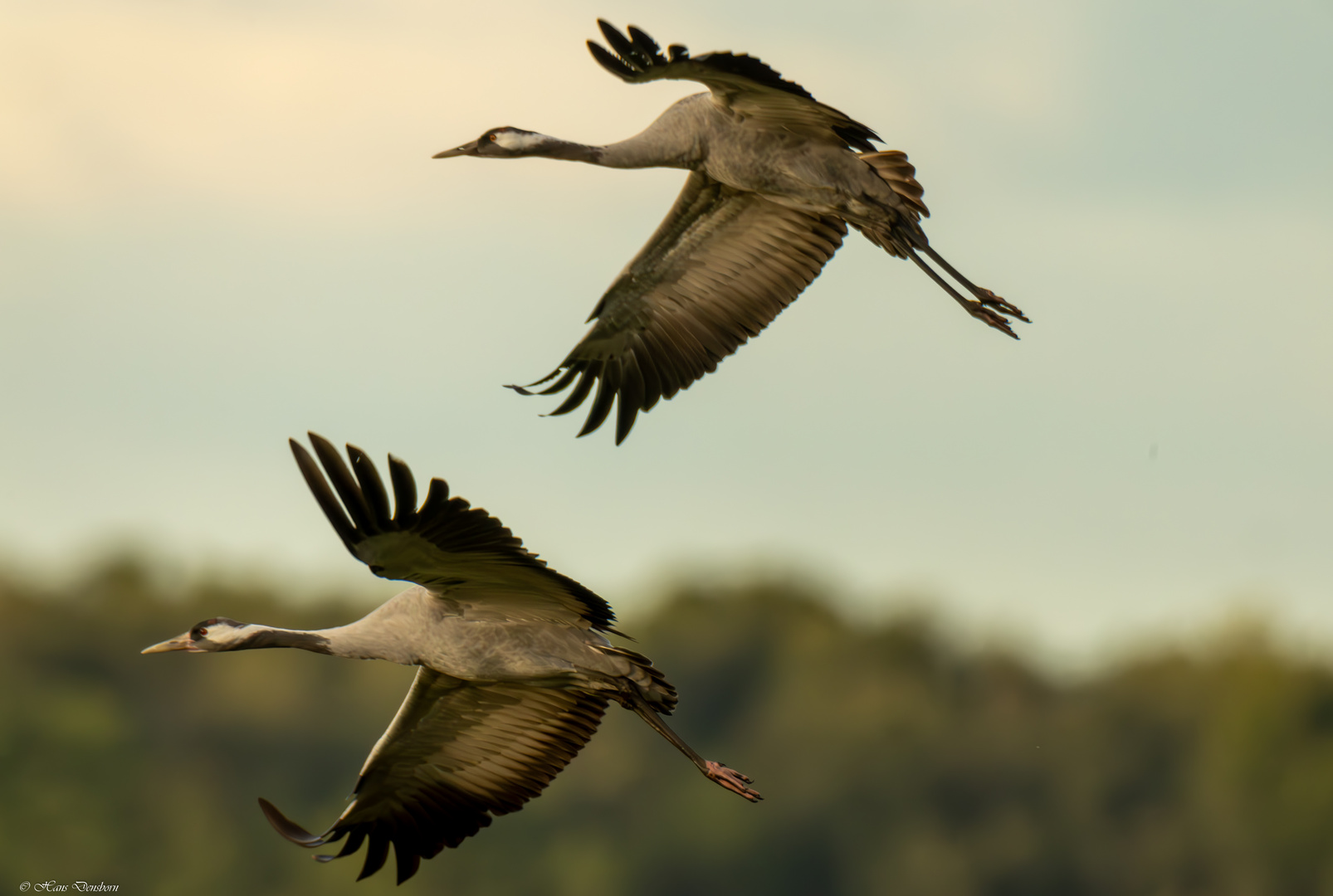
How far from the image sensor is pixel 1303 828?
7500cm

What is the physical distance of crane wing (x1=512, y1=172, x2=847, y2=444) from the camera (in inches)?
716

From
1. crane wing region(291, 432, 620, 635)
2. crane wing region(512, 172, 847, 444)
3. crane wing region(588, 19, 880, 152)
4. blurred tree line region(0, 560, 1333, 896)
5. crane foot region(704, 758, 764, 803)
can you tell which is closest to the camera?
crane wing region(291, 432, 620, 635)

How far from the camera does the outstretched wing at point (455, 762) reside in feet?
54.6

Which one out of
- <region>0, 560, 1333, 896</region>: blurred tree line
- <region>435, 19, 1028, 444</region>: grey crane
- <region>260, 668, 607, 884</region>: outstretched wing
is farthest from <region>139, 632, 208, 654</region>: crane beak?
<region>0, 560, 1333, 896</region>: blurred tree line

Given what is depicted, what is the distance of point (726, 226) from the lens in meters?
18.1

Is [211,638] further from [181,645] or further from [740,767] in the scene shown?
[740,767]

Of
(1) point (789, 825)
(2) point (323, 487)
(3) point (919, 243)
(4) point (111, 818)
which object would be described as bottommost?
(4) point (111, 818)

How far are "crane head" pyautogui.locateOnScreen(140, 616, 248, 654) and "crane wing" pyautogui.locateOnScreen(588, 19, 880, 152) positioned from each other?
4.86 meters

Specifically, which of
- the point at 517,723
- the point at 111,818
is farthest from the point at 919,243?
the point at 111,818

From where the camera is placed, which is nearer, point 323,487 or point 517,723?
point 323,487

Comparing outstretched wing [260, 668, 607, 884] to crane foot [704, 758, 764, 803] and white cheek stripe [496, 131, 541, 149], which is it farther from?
white cheek stripe [496, 131, 541, 149]

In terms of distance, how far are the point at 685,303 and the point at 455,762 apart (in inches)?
165

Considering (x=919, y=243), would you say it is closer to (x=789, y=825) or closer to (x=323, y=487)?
(x=323, y=487)

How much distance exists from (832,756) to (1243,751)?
48.7 feet
